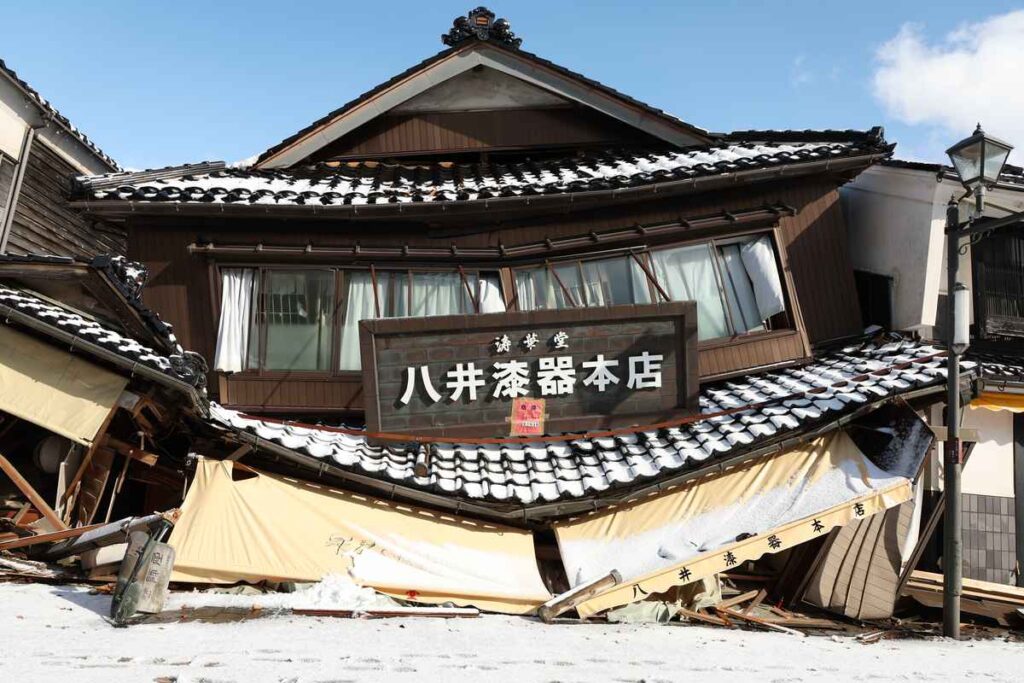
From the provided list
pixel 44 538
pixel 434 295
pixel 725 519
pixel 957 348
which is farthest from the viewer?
pixel 434 295

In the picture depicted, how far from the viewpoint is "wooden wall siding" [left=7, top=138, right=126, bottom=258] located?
17237 mm

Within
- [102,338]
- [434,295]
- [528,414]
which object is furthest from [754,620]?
[102,338]

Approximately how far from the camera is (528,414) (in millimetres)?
12180

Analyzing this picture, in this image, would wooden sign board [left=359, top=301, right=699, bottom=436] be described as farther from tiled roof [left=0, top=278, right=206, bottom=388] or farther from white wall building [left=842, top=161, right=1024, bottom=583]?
white wall building [left=842, top=161, right=1024, bottom=583]

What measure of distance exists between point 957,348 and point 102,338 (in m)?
9.59

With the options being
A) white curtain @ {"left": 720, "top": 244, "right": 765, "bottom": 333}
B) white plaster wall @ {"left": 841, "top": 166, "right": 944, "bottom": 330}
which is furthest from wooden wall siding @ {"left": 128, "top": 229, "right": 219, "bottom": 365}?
white plaster wall @ {"left": 841, "top": 166, "right": 944, "bottom": 330}

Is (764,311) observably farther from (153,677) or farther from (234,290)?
(153,677)

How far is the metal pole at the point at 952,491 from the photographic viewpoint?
1029cm

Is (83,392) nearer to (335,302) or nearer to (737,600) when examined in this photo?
(335,302)

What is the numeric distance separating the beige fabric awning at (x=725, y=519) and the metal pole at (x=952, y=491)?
605 mm

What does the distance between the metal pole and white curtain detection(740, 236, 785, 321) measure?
9.64 feet

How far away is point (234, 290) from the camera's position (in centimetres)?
1280

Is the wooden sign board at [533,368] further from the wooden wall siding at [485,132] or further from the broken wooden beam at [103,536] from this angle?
the wooden wall siding at [485,132]

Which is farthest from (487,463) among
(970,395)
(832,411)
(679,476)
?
(970,395)
